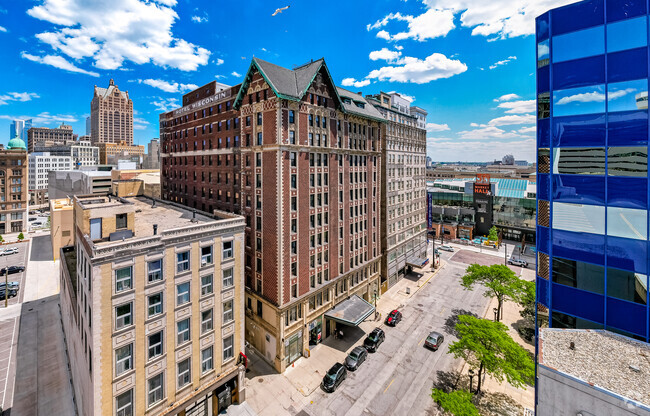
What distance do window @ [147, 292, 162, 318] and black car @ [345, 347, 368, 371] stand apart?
23.2 meters

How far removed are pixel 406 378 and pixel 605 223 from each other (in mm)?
26328

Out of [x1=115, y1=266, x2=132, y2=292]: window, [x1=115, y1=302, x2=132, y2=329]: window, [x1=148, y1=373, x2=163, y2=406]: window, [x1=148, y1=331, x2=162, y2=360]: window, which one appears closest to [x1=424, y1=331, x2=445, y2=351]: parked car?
[x1=148, y1=373, x2=163, y2=406]: window

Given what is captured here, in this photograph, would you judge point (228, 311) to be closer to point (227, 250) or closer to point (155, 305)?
point (227, 250)

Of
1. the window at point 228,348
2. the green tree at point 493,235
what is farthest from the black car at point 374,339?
the green tree at point 493,235

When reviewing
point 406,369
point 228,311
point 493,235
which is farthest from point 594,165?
point 493,235

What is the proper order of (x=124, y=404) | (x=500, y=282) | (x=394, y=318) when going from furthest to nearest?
(x=500, y=282), (x=394, y=318), (x=124, y=404)

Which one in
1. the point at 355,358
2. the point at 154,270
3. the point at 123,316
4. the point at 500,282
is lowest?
the point at 355,358

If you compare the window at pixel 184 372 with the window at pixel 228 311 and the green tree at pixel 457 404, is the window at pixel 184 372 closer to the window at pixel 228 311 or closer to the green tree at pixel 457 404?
the window at pixel 228 311

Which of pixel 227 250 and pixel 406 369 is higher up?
pixel 227 250

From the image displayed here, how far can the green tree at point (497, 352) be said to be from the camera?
87.2ft

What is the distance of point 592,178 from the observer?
18766mm

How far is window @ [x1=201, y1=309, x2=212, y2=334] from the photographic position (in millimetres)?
27547

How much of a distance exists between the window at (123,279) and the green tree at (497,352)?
3190 centimetres

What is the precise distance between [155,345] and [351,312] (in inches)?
1032
